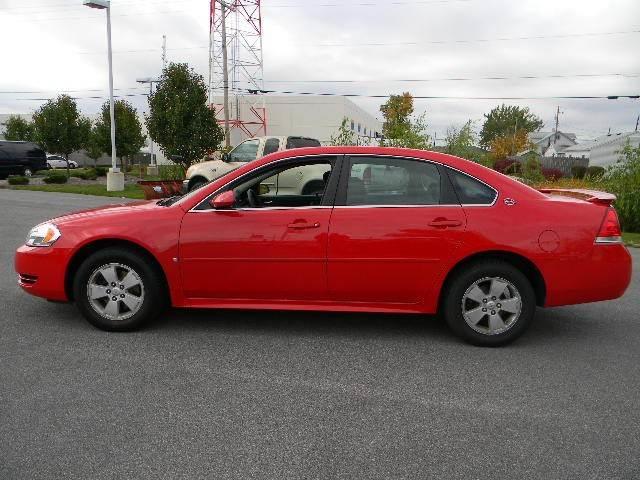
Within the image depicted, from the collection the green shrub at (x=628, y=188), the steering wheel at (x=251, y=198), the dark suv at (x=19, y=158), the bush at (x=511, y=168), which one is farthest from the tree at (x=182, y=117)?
the steering wheel at (x=251, y=198)

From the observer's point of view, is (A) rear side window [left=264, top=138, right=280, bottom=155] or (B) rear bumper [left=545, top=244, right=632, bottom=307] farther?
(A) rear side window [left=264, top=138, right=280, bottom=155]

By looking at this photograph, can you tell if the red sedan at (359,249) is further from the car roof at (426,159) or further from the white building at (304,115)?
the white building at (304,115)

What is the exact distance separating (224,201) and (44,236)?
1.67 m

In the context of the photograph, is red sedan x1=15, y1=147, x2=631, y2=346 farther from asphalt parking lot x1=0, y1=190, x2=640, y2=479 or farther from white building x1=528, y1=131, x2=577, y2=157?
white building x1=528, y1=131, x2=577, y2=157

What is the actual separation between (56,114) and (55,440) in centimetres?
3320

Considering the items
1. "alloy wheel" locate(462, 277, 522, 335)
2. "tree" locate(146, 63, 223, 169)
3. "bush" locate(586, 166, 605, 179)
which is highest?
"tree" locate(146, 63, 223, 169)

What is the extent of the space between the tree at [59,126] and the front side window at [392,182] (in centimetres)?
3210

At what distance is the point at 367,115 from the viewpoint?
2662 inches

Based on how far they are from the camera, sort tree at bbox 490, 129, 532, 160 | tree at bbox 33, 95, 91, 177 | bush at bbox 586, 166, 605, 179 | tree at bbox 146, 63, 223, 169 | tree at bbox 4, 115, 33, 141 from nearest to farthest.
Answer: bush at bbox 586, 166, 605, 179 → tree at bbox 146, 63, 223, 169 → tree at bbox 33, 95, 91, 177 → tree at bbox 4, 115, 33, 141 → tree at bbox 490, 129, 532, 160

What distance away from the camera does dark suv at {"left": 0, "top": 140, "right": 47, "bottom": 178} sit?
1262 inches

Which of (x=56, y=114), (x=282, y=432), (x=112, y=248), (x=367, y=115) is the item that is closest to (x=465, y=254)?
(x=282, y=432)

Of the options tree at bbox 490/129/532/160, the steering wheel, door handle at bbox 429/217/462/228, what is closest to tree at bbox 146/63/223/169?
the steering wheel

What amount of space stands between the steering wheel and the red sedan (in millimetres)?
19

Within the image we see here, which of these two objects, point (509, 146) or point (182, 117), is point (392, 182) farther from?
point (509, 146)
